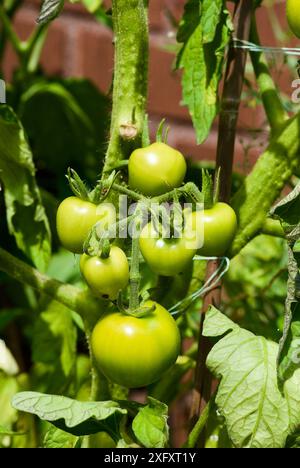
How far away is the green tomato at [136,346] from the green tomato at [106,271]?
3 cm

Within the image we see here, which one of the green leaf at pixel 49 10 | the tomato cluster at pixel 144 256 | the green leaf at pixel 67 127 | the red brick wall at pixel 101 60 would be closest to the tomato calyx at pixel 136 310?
the tomato cluster at pixel 144 256

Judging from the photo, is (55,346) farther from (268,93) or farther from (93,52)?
(93,52)

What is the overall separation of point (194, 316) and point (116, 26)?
42 cm

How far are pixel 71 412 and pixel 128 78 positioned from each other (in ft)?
0.90

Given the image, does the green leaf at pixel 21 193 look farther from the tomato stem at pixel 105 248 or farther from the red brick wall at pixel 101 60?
the red brick wall at pixel 101 60

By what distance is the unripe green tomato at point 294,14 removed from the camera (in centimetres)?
57

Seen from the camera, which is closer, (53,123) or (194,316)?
(194,316)

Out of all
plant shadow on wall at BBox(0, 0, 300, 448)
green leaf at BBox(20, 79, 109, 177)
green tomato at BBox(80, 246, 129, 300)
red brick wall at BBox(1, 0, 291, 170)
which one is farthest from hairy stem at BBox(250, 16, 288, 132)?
red brick wall at BBox(1, 0, 291, 170)

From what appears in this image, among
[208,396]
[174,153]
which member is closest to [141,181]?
[174,153]

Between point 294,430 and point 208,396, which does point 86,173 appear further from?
point 294,430

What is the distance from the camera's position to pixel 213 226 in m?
0.58

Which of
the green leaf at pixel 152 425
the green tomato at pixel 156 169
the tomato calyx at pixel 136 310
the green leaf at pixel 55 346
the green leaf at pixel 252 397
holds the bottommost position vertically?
the green leaf at pixel 55 346

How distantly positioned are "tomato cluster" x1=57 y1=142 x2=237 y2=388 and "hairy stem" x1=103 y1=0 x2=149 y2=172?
1.9 inches

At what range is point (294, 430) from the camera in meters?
0.60
